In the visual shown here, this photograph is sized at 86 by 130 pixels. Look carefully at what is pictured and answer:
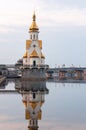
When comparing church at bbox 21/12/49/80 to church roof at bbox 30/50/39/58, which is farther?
church roof at bbox 30/50/39/58

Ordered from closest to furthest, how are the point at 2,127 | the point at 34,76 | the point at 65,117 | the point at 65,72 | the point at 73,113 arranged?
1. the point at 2,127
2. the point at 65,117
3. the point at 73,113
4. the point at 34,76
5. the point at 65,72

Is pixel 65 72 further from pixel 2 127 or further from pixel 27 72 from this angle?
pixel 2 127

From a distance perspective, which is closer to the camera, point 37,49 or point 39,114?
point 39,114

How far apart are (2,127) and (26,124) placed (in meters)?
1.09

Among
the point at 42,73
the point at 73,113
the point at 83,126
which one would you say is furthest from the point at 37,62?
the point at 83,126

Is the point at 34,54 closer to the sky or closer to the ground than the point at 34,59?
closer to the sky

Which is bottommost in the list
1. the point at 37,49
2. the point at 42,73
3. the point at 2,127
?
the point at 2,127

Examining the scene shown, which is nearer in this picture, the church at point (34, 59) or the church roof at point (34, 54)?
the church at point (34, 59)

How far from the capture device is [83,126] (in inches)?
550

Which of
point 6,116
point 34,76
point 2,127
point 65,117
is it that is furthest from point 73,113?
point 34,76

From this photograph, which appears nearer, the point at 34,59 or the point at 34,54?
the point at 34,59

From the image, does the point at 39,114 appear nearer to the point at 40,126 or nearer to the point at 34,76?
the point at 40,126

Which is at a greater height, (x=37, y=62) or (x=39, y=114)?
(x=37, y=62)

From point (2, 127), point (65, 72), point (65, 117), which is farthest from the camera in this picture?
point (65, 72)
